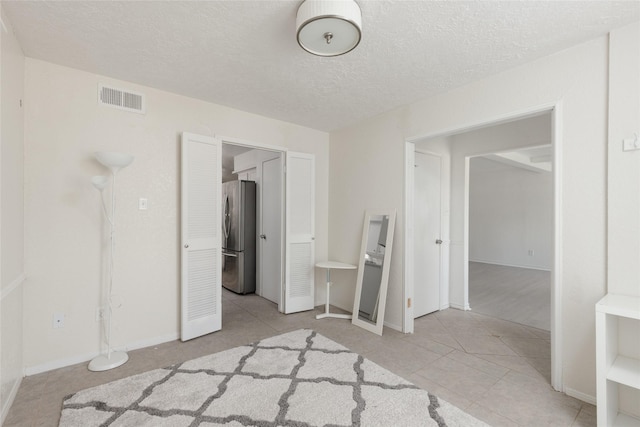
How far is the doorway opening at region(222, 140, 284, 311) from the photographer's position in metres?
4.23

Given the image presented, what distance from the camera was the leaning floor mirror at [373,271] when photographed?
339 cm

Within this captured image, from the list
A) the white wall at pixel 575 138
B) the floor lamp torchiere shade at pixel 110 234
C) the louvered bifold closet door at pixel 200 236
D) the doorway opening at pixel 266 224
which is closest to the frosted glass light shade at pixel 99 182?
the floor lamp torchiere shade at pixel 110 234

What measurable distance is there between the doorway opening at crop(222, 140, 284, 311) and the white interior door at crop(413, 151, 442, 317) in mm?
1730

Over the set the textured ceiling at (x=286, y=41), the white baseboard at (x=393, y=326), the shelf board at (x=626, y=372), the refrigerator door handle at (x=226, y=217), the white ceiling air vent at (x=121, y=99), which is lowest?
the white baseboard at (x=393, y=326)

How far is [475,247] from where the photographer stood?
8500 millimetres

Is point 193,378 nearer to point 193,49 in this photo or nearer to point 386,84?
point 193,49

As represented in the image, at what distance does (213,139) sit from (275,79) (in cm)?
98

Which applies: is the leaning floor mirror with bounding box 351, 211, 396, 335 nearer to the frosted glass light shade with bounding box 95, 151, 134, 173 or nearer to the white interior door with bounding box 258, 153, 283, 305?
the white interior door with bounding box 258, 153, 283, 305

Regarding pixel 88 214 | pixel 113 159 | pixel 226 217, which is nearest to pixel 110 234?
pixel 88 214

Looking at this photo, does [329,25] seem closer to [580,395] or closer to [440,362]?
[440,362]

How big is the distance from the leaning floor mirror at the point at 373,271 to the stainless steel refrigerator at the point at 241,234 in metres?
1.94

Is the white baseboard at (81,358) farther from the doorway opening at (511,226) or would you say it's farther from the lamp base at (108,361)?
the doorway opening at (511,226)

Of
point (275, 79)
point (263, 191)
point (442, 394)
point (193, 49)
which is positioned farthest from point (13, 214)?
point (442, 394)

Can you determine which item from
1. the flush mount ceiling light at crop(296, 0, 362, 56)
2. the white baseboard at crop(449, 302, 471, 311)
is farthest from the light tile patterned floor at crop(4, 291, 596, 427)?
the flush mount ceiling light at crop(296, 0, 362, 56)
